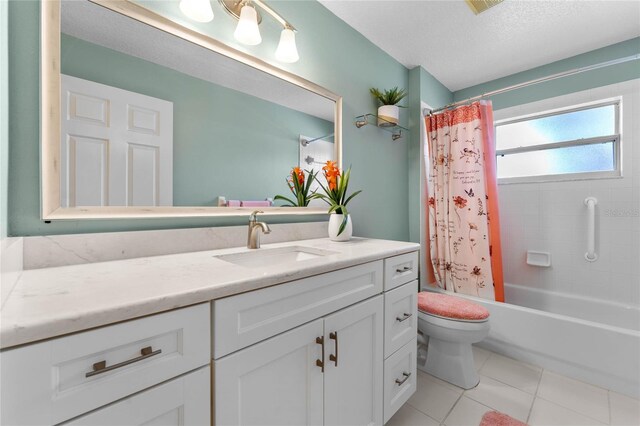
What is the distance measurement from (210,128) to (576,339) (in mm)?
2434

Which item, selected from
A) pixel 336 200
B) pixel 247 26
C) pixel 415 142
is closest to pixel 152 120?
pixel 247 26

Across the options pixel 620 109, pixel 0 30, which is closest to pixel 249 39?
pixel 0 30

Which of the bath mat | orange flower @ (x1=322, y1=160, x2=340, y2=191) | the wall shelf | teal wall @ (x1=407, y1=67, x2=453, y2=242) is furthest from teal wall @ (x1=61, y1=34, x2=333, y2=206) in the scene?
the bath mat

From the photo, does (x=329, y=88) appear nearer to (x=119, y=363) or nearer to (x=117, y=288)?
(x=117, y=288)

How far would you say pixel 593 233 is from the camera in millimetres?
2066

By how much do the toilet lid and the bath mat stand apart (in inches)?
18.5

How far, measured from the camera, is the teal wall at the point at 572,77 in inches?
78.2

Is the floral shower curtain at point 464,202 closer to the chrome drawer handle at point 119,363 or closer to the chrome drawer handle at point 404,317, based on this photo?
the chrome drawer handle at point 404,317

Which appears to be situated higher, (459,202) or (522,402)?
(459,202)

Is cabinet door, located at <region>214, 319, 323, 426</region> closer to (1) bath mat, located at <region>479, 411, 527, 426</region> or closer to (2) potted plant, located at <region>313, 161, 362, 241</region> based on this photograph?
(2) potted plant, located at <region>313, 161, 362, 241</region>

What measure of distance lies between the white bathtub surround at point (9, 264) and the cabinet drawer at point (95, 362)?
0.15 meters

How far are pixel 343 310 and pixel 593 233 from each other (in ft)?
7.60

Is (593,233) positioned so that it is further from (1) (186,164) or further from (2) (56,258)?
(2) (56,258)

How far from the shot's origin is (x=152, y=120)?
1.02 meters
